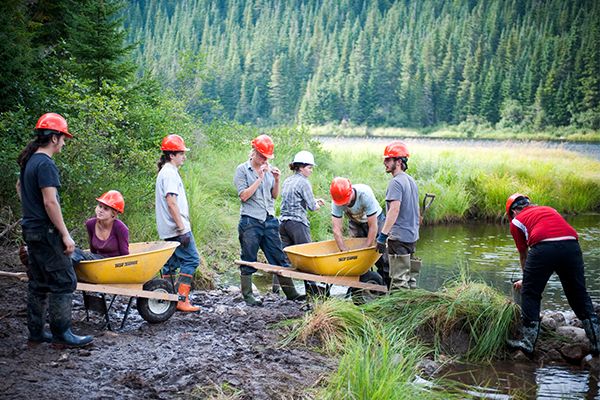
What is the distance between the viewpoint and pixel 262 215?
23.9 feet

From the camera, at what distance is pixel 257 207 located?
7262mm

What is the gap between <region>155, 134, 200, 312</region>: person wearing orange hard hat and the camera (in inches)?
257

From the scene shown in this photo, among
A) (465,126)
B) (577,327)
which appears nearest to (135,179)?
(577,327)

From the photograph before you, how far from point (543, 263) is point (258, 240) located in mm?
2955

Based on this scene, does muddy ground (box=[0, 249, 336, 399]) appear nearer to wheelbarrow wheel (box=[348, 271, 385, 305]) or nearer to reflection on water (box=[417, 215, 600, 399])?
wheelbarrow wheel (box=[348, 271, 385, 305])

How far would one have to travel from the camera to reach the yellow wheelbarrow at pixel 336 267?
6770 mm

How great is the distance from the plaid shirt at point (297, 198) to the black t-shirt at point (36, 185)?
310cm

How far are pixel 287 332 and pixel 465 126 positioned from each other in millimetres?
34359

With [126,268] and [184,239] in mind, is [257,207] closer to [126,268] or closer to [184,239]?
[184,239]

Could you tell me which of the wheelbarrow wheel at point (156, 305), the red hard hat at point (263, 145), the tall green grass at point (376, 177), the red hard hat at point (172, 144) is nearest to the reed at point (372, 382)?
the wheelbarrow wheel at point (156, 305)

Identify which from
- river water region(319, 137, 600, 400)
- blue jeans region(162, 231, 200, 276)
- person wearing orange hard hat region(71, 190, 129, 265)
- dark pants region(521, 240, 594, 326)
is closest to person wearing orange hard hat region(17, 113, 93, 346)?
person wearing orange hard hat region(71, 190, 129, 265)

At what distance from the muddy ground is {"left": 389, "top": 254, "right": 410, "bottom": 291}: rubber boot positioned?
107 centimetres

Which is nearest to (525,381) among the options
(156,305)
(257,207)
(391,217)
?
(391,217)

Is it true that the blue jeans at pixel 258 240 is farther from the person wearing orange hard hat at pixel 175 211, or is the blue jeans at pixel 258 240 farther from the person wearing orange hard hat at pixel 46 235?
the person wearing orange hard hat at pixel 46 235
